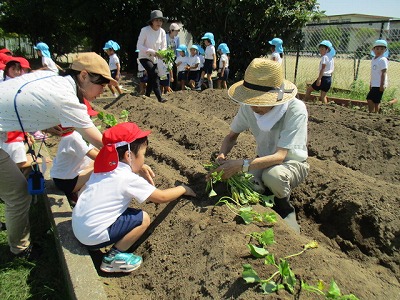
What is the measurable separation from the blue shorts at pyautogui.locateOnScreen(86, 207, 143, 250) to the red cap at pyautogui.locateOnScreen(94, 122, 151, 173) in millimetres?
434

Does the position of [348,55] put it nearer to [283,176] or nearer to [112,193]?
[283,176]

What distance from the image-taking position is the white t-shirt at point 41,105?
2.73m

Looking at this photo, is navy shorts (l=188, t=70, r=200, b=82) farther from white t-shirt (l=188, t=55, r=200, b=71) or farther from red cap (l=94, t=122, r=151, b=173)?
red cap (l=94, t=122, r=151, b=173)

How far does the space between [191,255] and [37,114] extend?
62.4 inches

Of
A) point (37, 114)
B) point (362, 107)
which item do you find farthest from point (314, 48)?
point (37, 114)

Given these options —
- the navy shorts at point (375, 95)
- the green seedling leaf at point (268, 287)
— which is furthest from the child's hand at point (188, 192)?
the navy shorts at point (375, 95)

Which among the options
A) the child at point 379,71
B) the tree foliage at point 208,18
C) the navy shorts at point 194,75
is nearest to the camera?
the child at point 379,71

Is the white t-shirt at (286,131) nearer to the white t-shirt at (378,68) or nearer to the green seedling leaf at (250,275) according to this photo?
the green seedling leaf at (250,275)

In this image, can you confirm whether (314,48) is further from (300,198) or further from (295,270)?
(295,270)

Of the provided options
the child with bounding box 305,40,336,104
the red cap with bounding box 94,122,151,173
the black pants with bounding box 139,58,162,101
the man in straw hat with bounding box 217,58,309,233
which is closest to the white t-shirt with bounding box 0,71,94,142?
the red cap with bounding box 94,122,151,173

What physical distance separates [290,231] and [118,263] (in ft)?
4.47

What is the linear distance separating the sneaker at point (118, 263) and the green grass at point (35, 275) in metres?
0.36

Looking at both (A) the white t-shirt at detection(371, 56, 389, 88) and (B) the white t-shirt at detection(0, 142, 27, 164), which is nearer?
(B) the white t-shirt at detection(0, 142, 27, 164)

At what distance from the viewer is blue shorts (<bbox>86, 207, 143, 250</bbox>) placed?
2755mm
